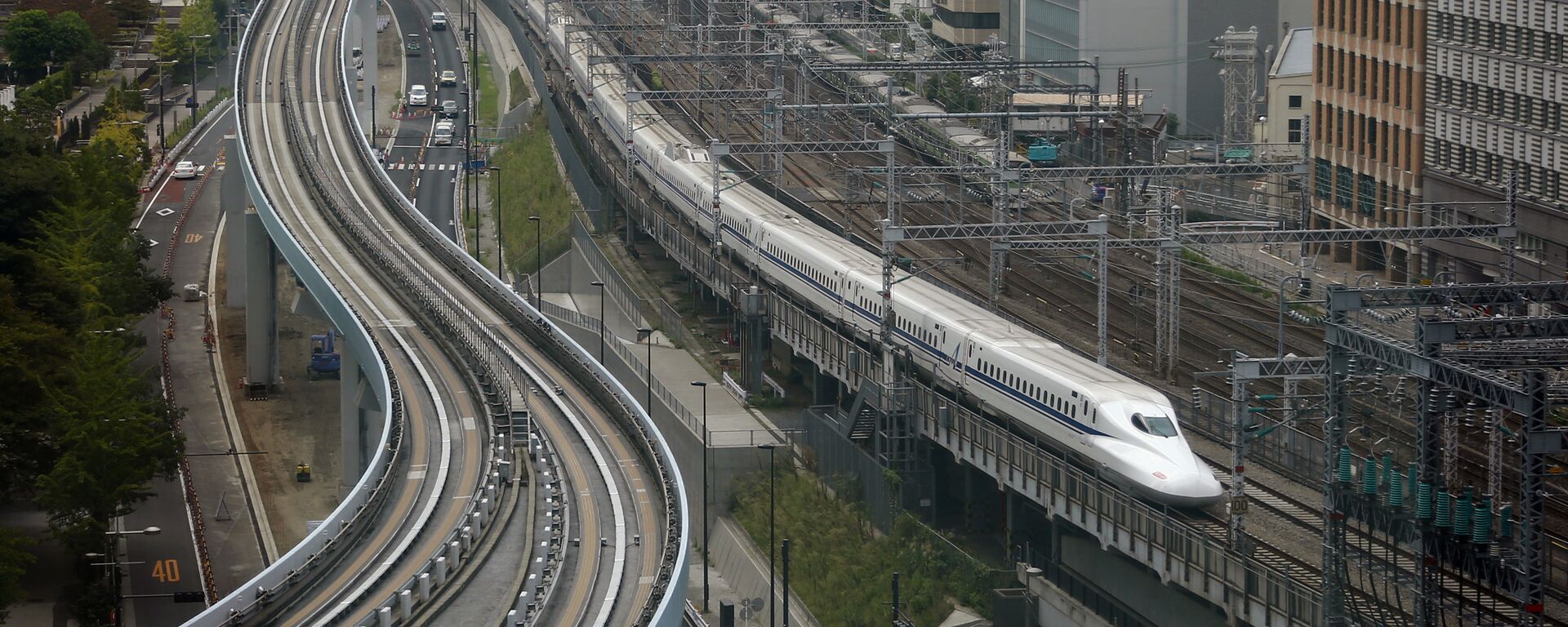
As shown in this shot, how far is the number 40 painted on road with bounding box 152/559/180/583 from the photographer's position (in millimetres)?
68500

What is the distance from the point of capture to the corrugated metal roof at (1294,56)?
333ft

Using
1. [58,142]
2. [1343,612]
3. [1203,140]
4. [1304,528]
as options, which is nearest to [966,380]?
[1304,528]

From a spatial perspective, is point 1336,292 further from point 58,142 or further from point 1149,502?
point 58,142

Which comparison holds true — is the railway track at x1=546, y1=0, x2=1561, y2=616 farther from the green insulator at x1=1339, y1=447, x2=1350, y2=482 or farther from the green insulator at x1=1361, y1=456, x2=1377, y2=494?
the green insulator at x1=1339, y1=447, x2=1350, y2=482

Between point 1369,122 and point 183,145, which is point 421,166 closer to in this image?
point 183,145

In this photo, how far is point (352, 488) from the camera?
74188 mm

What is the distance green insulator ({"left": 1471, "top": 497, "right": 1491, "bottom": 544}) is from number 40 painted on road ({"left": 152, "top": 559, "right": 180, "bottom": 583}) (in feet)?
143

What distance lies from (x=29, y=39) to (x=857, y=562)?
104165mm

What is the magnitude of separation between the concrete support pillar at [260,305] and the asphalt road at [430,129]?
15.2 metres

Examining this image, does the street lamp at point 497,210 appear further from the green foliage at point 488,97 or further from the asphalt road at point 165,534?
the green foliage at point 488,97

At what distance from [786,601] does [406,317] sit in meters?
26.7

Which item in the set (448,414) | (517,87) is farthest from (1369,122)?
(517,87)

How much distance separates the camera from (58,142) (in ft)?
426

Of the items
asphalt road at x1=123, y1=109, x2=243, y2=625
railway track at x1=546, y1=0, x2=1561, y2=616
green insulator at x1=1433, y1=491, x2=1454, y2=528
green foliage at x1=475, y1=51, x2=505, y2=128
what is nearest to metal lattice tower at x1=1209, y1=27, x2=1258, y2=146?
railway track at x1=546, y1=0, x2=1561, y2=616
